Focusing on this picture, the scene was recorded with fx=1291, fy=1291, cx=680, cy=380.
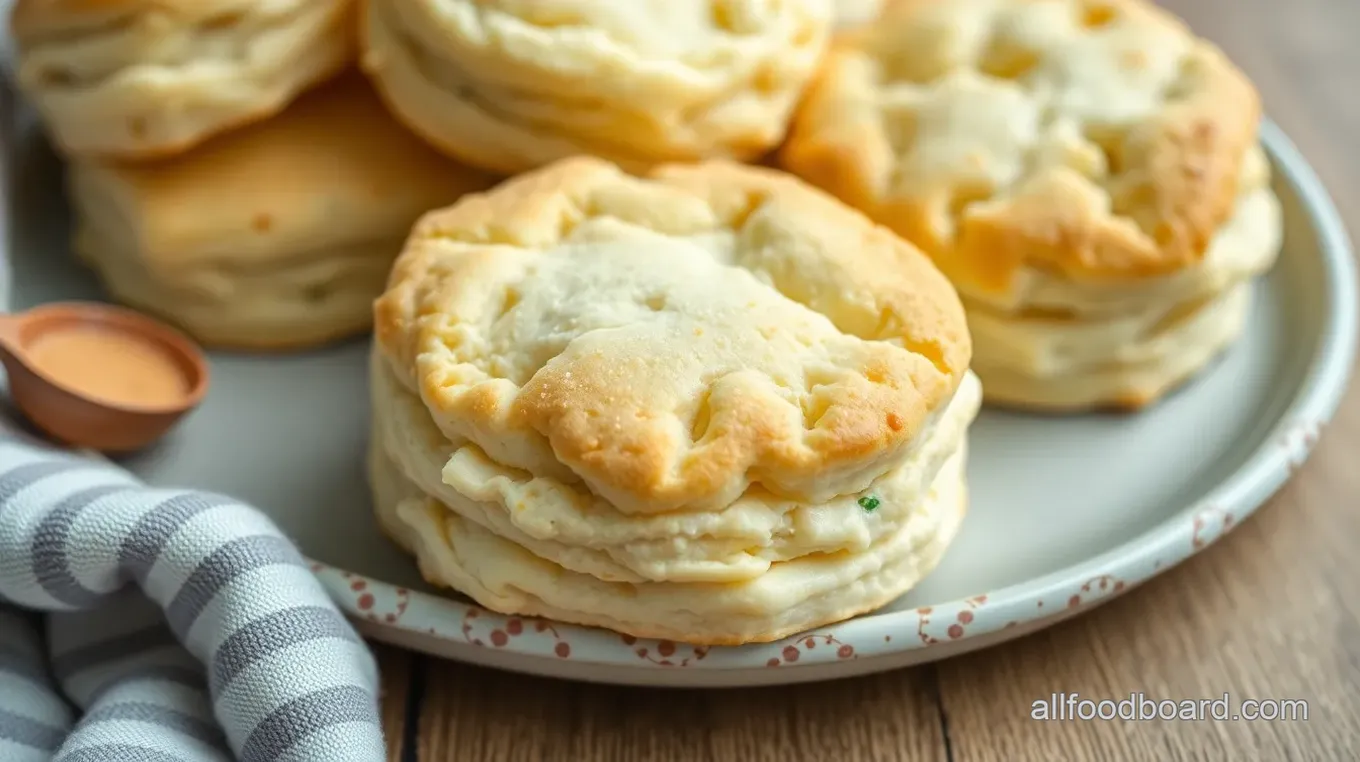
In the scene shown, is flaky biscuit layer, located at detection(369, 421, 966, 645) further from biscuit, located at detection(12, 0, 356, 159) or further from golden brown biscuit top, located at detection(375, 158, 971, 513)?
biscuit, located at detection(12, 0, 356, 159)

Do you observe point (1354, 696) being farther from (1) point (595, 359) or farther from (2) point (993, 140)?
(1) point (595, 359)

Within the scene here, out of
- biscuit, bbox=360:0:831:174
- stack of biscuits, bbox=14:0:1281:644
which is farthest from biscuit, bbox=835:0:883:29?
biscuit, bbox=360:0:831:174

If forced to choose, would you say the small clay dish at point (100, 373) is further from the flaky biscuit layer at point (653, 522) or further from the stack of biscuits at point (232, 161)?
the flaky biscuit layer at point (653, 522)

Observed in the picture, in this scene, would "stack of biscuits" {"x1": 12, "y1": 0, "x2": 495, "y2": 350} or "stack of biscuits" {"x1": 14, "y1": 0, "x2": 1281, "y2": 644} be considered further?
"stack of biscuits" {"x1": 12, "y1": 0, "x2": 495, "y2": 350}

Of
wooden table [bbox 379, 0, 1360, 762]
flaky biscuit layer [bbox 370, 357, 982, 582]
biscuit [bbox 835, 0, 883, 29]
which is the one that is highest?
biscuit [bbox 835, 0, 883, 29]

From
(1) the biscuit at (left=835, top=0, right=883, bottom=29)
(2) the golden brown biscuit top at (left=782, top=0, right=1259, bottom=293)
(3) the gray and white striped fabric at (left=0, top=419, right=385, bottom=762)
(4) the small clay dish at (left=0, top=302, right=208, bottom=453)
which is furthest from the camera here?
(1) the biscuit at (left=835, top=0, right=883, bottom=29)

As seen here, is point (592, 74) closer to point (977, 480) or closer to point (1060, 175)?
point (1060, 175)

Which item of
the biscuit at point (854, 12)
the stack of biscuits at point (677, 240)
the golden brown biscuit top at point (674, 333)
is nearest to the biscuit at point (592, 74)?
the stack of biscuits at point (677, 240)
